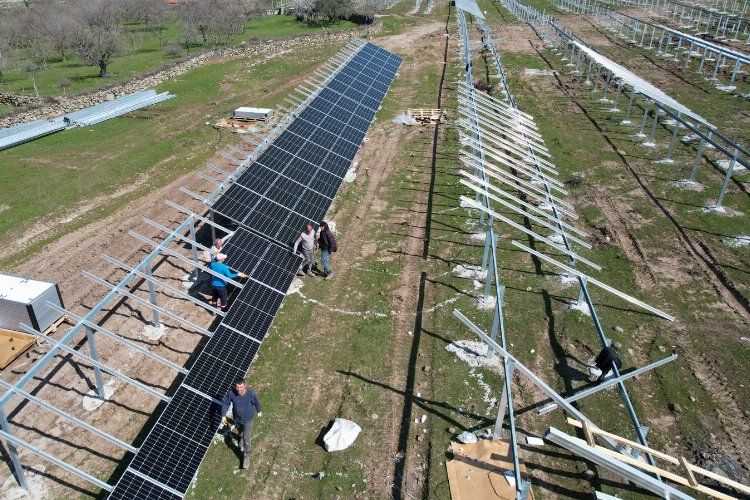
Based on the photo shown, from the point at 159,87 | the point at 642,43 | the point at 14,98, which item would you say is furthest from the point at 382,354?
the point at 642,43

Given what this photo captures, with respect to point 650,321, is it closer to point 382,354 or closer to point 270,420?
point 382,354

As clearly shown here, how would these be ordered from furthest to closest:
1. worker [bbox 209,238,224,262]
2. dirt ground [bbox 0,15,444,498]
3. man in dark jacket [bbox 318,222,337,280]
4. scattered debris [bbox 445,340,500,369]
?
man in dark jacket [bbox 318,222,337,280] → worker [bbox 209,238,224,262] → scattered debris [bbox 445,340,500,369] → dirt ground [bbox 0,15,444,498]

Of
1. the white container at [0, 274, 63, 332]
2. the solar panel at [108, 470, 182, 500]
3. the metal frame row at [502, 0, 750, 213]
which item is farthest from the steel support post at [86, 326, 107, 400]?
the metal frame row at [502, 0, 750, 213]

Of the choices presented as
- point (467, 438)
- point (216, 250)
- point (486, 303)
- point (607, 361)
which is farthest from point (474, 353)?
point (216, 250)

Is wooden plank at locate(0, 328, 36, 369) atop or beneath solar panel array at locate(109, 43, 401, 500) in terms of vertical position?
beneath

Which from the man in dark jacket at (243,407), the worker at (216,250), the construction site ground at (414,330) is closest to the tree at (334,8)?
the construction site ground at (414,330)

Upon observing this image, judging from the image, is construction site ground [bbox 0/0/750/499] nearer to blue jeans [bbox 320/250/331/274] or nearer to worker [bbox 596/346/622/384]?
blue jeans [bbox 320/250/331/274]

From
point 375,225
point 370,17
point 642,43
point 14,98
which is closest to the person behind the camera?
point 375,225
